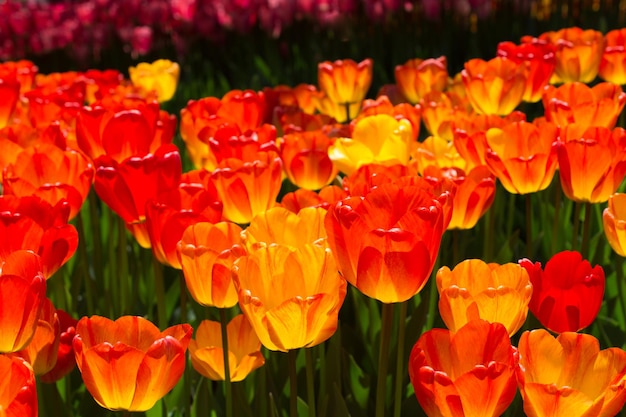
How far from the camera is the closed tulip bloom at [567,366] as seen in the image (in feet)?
3.22

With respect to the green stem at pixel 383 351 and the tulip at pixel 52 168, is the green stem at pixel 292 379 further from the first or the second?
the tulip at pixel 52 168

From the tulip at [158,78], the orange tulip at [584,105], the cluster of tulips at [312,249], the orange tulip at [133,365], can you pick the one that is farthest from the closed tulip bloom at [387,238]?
the tulip at [158,78]

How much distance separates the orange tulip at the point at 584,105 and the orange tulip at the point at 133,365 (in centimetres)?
119

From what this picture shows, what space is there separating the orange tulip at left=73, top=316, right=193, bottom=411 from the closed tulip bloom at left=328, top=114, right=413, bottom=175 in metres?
0.85

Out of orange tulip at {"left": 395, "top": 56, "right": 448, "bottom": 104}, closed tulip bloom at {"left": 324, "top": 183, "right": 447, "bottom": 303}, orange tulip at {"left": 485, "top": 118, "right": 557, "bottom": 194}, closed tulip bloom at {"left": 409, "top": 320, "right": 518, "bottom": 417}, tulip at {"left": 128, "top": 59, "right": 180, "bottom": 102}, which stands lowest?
tulip at {"left": 128, "top": 59, "right": 180, "bottom": 102}

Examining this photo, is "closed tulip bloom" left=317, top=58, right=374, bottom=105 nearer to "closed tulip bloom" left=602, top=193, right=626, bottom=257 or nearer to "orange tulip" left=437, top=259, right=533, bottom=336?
"closed tulip bloom" left=602, top=193, right=626, bottom=257

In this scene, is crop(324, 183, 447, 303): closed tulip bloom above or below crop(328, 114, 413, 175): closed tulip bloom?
above

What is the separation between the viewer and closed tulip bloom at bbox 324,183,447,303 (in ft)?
3.59

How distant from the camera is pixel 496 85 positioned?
7.45ft

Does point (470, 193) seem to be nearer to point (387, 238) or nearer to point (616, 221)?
point (616, 221)

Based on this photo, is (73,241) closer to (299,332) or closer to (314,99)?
(299,332)

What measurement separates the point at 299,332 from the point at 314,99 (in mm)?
1794

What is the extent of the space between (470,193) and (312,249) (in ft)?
1.93

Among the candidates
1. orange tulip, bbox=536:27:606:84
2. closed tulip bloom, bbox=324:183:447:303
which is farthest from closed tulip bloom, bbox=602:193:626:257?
orange tulip, bbox=536:27:606:84
